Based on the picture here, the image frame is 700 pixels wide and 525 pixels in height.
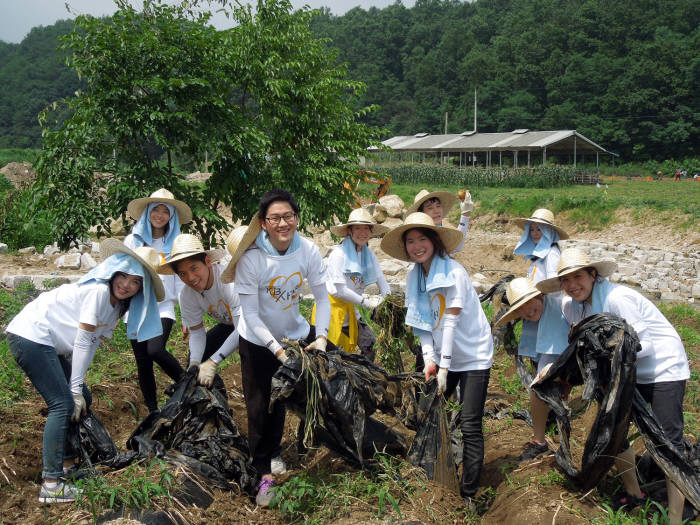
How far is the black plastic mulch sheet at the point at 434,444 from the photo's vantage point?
3.45m

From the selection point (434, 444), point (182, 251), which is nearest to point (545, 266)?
point (434, 444)

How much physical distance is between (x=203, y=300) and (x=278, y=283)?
2.58ft

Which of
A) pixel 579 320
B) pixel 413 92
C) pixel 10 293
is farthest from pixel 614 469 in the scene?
pixel 413 92

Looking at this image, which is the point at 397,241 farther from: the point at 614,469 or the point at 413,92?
the point at 413,92

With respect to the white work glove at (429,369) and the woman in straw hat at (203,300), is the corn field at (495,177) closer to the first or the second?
the woman in straw hat at (203,300)

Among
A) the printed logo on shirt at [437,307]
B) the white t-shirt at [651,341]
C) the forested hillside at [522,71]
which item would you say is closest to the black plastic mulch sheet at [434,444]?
the printed logo on shirt at [437,307]

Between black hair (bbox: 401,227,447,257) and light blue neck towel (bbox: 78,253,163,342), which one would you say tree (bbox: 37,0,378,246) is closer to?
light blue neck towel (bbox: 78,253,163,342)

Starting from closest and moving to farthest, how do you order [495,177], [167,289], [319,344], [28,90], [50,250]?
[319,344] → [167,289] → [50,250] → [495,177] → [28,90]

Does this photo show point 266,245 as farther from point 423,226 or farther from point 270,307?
point 423,226

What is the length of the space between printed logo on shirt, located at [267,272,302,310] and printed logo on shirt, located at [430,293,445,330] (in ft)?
2.64

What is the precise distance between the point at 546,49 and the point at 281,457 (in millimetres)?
63672

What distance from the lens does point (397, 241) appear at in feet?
12.8

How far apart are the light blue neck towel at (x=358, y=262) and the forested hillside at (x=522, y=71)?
3141cm

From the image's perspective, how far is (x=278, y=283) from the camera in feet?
11.3
